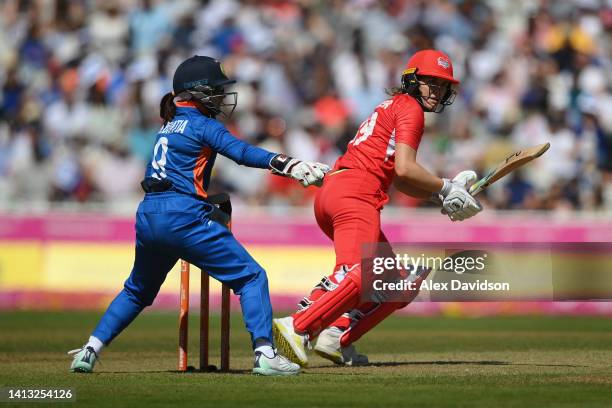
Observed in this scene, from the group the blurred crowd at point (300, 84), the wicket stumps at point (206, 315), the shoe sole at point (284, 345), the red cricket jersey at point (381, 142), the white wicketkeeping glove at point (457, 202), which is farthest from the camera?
the blurred crowd at point (300, 84)

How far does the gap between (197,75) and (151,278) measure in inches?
55.1

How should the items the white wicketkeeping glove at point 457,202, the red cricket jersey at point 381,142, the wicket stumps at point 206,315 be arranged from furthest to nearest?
the red cricket jersey at point 381,142 < the white wicketkeeping glove at point 457,202 < the wicket stumps at point 206,315

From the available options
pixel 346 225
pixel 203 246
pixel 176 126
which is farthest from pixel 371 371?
pixel 176 126

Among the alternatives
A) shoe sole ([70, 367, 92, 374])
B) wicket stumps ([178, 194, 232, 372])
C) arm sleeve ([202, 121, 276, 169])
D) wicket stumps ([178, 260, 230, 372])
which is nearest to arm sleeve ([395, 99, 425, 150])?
arm sleeve ([202, 121, 276, 169])

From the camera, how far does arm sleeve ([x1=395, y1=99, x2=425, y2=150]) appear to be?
321 inches

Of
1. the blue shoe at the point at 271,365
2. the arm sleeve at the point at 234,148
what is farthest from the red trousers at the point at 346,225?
the arm sleeve at the point at 234,148

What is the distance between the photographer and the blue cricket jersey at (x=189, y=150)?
7.79 m

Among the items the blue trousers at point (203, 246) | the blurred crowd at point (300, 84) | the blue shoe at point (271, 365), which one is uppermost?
the blurred crowd at point (300, 84)

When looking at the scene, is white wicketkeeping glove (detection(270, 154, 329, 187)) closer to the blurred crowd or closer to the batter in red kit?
the batter in red kit

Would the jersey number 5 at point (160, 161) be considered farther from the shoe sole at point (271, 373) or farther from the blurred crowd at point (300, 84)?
the blurred crowd at point (300, 84)

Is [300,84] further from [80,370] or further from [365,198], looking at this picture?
[80,370]

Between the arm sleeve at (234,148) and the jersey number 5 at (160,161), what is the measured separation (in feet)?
0.93

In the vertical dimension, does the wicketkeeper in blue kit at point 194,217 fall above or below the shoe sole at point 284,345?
above

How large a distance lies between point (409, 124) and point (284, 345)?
1.72 meters
